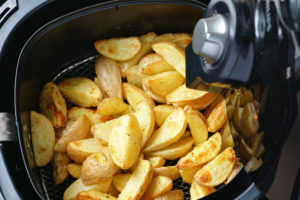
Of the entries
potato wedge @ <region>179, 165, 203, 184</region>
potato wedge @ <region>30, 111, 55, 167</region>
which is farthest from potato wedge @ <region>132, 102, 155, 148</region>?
potato wedge @ <region>30, 111, 55, 167</region>

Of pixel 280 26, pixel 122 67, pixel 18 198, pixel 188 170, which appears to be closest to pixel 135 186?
pixel 188 170

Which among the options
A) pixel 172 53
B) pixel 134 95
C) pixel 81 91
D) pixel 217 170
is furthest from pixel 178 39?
pixel 217 170

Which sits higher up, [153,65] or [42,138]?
[153,65]

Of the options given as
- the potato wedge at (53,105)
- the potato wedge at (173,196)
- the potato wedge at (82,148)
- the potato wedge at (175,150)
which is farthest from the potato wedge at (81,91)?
the potato wedge at (173,196)

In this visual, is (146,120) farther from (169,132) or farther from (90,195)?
(90,195)

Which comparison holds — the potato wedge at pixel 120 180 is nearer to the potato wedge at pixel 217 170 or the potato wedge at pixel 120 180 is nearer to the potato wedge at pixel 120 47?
the potato wedge at pixel 217 170

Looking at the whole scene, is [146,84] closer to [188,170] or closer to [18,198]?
[188,170]

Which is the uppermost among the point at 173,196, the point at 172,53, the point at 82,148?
the point at 172,53
